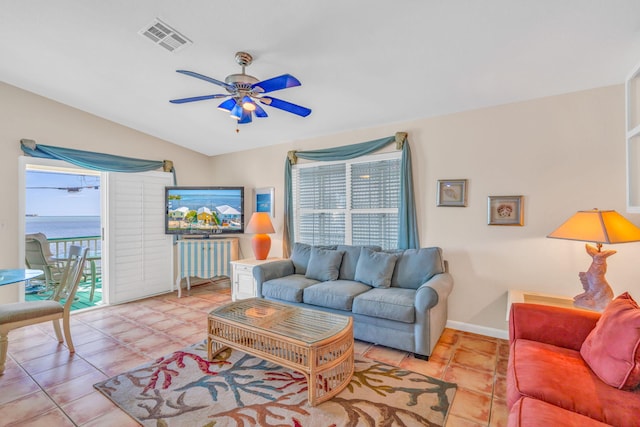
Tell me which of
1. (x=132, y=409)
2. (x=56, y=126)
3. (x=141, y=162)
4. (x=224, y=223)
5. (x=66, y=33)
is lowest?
(x=132, y=409)

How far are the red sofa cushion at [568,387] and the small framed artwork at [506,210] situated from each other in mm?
1493

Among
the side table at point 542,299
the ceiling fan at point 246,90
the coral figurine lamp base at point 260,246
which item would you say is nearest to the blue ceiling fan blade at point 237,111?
the ceiling fan at point 246,90

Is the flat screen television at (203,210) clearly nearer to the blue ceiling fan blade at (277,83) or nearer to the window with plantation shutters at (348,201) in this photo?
the window with plantation shutters at (348,201)

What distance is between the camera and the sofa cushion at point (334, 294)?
9.87ft

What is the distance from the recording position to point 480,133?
10.6 feet

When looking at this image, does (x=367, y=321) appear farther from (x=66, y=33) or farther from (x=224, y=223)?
(x=66, y=33)

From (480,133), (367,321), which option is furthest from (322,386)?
(480,133)

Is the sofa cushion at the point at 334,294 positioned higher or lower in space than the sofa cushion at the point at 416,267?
lower

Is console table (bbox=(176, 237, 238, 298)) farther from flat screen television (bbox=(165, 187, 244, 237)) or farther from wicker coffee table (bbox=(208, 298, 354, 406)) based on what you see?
wicker coffee table (bbox=(208, 298, 354, 406))

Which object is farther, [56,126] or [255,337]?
[56,126]

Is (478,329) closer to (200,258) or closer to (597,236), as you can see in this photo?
(597,236)

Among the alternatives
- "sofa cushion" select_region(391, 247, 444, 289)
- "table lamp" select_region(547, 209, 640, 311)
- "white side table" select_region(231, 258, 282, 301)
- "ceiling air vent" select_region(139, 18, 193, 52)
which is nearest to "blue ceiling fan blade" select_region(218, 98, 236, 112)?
"ceiling air vent" select_region(139, 18, 193, 52)

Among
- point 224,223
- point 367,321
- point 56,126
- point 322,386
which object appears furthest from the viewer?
point 224,223

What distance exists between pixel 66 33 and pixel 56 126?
183 cm
